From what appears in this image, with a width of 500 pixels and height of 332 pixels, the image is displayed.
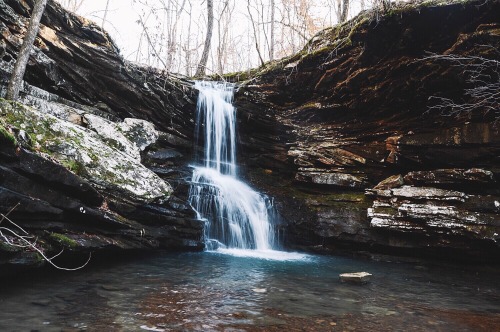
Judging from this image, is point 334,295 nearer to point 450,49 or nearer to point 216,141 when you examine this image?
→ point 450,49

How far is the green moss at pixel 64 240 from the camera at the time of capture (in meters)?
5.74

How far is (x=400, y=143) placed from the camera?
36.7 feet

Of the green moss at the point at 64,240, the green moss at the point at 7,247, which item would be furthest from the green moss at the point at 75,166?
the green moss at the point at 7,247

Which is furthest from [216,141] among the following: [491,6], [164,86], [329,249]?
[491,6]

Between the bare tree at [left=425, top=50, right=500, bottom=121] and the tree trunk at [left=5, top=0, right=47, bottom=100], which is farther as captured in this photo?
the bare tree at [left=425, top=50, right=500, bottom=121]

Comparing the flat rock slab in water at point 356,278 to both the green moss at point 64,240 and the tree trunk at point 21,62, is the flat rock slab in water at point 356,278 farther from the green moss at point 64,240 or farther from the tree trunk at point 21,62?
the tree trunk at point 21,62

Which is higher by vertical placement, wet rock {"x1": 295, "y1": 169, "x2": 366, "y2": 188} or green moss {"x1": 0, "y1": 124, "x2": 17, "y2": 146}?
wet rock {"x1": 295, "y1": 169, "x2": 366, "y2": 188}

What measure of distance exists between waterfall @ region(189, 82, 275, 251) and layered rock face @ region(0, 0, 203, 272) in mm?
641

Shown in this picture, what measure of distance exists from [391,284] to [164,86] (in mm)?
9814

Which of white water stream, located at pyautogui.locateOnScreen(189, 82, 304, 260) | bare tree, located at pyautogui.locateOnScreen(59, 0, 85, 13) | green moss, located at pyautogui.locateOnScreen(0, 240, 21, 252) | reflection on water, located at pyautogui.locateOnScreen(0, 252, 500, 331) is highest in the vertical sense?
bare tree, located at pyautogui.locateOnScreen(59, 0, 85, 13)

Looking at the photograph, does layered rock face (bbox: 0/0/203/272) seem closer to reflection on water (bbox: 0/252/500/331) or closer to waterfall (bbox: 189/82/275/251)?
waterfall (bbox: 189/82/275/251)

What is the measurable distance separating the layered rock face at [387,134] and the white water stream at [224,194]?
0.87 meters

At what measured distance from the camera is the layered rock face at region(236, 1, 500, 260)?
360 inches

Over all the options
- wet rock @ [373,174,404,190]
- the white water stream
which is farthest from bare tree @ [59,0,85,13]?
wet rock @ [373,174,404,190]
